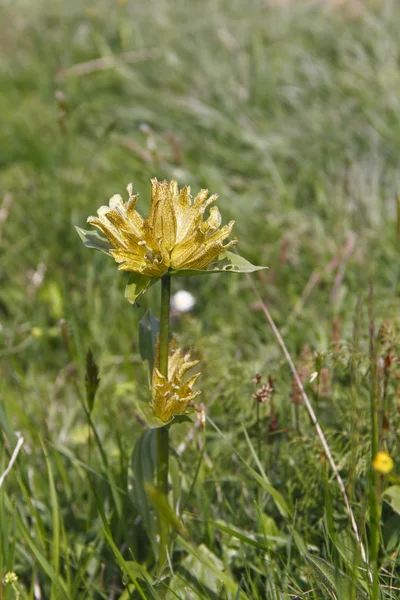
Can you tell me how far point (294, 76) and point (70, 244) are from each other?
5.20 ft

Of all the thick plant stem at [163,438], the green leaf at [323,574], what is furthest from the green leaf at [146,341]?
the green leaf at [323,574]

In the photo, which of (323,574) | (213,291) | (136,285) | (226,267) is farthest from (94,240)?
(213,291)

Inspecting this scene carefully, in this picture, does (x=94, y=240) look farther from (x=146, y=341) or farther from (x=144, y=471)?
(x=144, y=471)

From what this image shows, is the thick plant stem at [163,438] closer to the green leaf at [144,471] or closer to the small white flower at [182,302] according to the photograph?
the green leaf at [144,471]

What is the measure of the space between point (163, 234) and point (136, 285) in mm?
117

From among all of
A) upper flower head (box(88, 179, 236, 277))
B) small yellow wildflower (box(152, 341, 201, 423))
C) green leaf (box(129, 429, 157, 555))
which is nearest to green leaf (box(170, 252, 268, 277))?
upper flower head (box(88, 179, 236, 277))

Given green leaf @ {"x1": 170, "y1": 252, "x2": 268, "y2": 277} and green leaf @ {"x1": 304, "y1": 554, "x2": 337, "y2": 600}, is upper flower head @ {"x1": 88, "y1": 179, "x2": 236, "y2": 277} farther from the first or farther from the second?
green leaf @ {"x1": 304, "y1": 554, "x2": 337, "y2": 600}

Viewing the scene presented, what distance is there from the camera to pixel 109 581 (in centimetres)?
178

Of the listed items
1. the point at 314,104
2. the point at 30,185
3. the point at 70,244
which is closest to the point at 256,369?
the point at 70,244

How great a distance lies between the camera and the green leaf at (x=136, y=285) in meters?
1.44

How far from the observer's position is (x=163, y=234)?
1.40 meters

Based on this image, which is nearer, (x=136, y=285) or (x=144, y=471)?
(x=136, y=285)

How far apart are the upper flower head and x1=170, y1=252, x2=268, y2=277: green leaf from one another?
0.5 inches

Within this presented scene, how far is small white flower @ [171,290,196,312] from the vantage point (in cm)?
280
